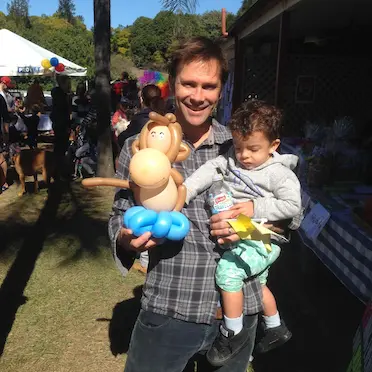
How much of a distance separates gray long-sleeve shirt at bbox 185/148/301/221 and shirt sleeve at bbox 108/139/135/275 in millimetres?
243

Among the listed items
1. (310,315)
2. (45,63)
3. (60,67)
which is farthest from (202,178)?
(60,67)

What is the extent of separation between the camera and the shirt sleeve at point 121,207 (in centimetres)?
158

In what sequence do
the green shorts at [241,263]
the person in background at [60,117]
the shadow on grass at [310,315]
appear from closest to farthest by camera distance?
the green shorts at [241,263]
the shadow on grass at [310,315]
the person in background at [60,117]

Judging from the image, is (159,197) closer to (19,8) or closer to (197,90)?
(197,90)

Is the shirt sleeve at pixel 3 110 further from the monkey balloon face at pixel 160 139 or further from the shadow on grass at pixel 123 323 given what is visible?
the monkey balloon face at pixel 160 139

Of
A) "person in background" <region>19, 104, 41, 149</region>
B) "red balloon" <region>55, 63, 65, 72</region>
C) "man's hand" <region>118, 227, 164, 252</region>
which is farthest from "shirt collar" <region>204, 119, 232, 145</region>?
"red balloon" <region>55, 63, 65, 72</region>

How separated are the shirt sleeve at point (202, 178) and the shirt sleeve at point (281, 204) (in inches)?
8.3

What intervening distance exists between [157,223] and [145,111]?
2919 mm

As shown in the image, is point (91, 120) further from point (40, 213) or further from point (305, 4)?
point (305, 4)

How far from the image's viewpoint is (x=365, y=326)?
6.56 ft

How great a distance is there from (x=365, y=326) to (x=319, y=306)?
6.03ft

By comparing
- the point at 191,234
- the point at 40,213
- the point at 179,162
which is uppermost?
the point at 179,162

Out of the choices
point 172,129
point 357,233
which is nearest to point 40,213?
point 357,233

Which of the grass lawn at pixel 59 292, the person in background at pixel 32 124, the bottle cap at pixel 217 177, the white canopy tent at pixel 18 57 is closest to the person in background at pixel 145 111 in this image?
the grass lawn at pixel 59 292
